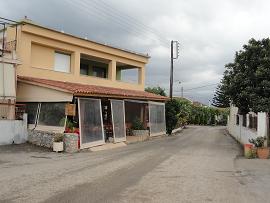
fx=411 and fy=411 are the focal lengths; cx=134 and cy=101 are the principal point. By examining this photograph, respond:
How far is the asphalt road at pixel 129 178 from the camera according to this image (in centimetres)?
961

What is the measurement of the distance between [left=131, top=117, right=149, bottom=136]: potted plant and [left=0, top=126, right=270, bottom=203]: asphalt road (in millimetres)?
10159

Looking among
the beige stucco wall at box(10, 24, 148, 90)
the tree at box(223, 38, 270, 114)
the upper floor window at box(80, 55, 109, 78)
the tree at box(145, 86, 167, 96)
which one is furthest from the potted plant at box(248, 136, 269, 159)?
the tree at box(145, 86, 167, 96)

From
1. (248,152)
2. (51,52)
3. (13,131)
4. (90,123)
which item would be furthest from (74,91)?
(248,152)

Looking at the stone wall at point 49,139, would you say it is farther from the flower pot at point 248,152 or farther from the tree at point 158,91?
the tree at point 158,91

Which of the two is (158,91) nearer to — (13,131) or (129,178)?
(13,131)

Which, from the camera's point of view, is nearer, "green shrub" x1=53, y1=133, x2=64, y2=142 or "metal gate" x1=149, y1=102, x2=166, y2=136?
"green shrub" x1=53, y1=133, x2=64, y2=142

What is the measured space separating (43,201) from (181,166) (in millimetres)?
7403

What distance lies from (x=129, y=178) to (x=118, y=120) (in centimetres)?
1264

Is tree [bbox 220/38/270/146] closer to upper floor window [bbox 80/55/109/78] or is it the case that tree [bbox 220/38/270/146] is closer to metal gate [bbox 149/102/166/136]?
metal gate [bbox 149/102/166/136]

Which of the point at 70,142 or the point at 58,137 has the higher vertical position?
the point at 58,137

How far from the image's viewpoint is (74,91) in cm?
2059

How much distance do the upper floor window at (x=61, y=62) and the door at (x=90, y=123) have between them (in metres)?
5.38

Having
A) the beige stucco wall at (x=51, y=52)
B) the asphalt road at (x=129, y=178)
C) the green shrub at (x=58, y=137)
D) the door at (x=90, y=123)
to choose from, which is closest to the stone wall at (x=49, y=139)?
the green shrub at (x=58, y=137)

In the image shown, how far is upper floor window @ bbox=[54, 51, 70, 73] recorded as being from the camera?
26641mm
